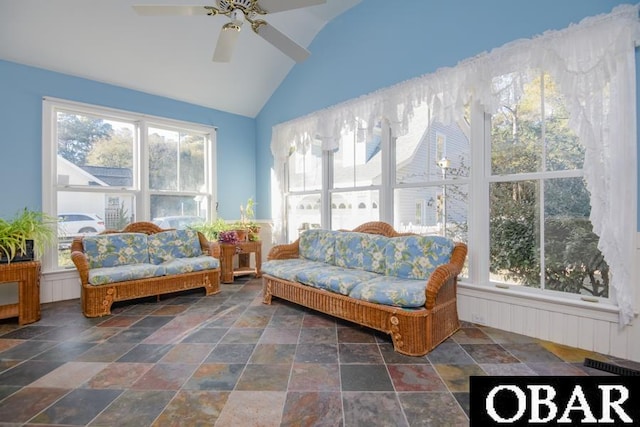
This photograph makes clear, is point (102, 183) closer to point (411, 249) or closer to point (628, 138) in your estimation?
point (411, 249)

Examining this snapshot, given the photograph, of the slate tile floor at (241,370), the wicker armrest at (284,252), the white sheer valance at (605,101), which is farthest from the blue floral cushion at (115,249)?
the white sheer valance at (605,101)

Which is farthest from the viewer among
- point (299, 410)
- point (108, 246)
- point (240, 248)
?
point (240, 248)

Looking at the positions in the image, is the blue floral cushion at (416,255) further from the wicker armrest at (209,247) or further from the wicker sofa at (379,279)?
the wicker armrest at (209,247)

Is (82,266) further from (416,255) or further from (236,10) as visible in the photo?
(416,255)

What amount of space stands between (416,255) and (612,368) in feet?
4.91

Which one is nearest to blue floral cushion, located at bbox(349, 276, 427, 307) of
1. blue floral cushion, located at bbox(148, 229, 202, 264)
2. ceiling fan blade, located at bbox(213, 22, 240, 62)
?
ceiling fan blade, located at bbox(213, 22, 240, 62)

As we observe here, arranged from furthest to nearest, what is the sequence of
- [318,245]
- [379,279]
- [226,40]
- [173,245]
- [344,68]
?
[173,245] → [344,68] → [318,245] → [379,279] → [226,40]

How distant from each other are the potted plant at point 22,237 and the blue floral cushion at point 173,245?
3.43 ft

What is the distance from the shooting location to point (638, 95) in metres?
2.14

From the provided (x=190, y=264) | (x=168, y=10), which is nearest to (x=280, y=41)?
(x=168, y=10)

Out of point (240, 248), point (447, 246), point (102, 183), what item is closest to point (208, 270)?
point (240, 248)

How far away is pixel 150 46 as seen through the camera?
12.3 feet

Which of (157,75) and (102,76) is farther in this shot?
(157,75)

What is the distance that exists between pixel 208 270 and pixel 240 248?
758 millimetres
